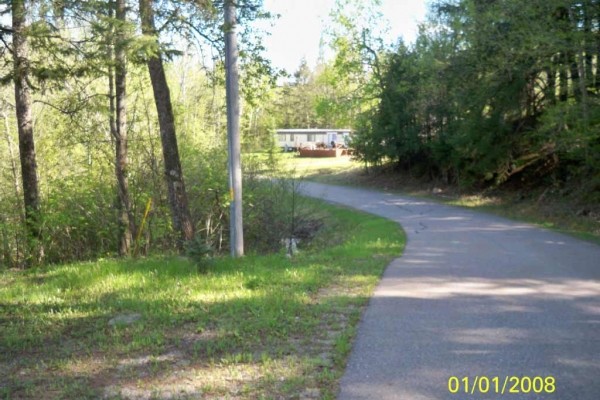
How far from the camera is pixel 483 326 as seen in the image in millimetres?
6375

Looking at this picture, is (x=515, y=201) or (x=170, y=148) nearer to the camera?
(x=170, y=148)

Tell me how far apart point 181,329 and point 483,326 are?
3.20 meters

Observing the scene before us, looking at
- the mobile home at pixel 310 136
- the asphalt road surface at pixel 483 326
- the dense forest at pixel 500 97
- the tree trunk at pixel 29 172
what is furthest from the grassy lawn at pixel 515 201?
the mobile home at pixel 310 136

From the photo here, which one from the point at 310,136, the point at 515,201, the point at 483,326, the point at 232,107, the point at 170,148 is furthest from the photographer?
the point at 310,136

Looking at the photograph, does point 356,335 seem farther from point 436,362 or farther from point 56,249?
point 56,249

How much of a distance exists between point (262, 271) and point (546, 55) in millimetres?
11581

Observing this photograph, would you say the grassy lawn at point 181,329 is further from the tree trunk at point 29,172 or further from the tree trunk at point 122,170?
the tree trunk at point 122,170

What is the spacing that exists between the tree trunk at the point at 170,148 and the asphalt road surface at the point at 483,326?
470 cm

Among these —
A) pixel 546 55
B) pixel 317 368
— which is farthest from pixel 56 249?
pixel 546 55

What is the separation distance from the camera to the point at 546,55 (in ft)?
54.7

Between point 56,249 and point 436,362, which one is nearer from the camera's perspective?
point 436,362

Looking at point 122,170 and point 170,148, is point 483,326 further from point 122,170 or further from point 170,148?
point 122,170

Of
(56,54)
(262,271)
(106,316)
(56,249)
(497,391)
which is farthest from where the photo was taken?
(56,249)

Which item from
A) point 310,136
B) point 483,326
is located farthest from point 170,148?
point 310,136
